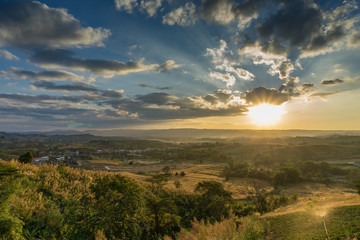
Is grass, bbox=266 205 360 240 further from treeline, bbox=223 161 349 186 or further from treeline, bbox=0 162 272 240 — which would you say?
treeline, bbox=223 161 349 186

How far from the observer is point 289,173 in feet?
167

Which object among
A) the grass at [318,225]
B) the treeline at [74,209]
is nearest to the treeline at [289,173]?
the grass at [318,225]

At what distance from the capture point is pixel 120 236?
8.95 m

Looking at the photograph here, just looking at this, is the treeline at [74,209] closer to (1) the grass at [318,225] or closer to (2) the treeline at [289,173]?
(1) the grass at [318,225]

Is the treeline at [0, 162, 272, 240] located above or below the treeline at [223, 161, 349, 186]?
above

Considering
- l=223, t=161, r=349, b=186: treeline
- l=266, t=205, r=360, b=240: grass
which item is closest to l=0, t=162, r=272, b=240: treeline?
l=266, t=205, r=360, b=240: grass

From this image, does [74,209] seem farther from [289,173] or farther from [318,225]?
[289,173]

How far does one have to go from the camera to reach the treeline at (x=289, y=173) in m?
50.2

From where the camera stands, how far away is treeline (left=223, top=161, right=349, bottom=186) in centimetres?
5016

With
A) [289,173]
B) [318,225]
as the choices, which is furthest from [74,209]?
[289,173]

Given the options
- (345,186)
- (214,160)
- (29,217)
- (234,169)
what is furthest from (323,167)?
(29,217)

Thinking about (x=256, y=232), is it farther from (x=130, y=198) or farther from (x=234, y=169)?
(x=234, y=169)

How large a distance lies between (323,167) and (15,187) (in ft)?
259

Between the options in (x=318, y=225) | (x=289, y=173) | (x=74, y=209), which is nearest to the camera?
(x=74, y=209)
